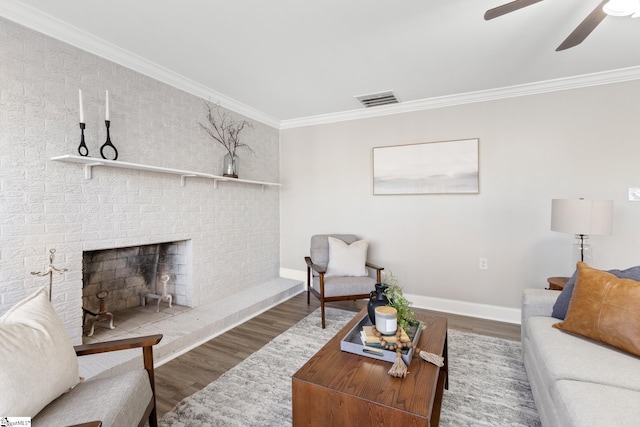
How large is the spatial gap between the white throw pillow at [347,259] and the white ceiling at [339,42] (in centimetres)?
172

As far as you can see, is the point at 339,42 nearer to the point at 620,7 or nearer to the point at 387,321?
the point at 620,7

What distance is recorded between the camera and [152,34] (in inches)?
86.7

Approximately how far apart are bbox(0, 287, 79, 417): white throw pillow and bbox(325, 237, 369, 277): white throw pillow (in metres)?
2.47

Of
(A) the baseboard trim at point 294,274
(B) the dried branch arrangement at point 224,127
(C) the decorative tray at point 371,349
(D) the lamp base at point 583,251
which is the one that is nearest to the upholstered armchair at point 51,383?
(C) the decorative tray at point 371,349

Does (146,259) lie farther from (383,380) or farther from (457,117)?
(457,117)

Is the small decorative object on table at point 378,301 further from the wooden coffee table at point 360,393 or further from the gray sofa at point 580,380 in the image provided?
the gray sofa at point 580,380

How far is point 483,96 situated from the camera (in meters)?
3.24

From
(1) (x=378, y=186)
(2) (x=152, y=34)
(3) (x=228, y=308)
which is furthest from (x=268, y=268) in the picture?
(2) (x=152, y=34)

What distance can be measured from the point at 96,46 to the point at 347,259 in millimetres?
2936

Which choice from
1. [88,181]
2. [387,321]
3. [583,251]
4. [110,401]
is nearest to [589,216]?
[583,251]

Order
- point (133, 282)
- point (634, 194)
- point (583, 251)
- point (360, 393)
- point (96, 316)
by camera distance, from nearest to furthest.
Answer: point (360, 393) → point (96, 316) → point (583, 251) → point (634, 194) → point (133, 282)

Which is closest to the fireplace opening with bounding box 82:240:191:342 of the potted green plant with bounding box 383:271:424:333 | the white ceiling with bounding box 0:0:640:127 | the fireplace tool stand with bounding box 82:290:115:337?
the fireplace tool stand with bounding box 82:290:115:337

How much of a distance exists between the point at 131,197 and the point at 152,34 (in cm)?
129

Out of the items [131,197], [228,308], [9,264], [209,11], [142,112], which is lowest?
[228,308]
